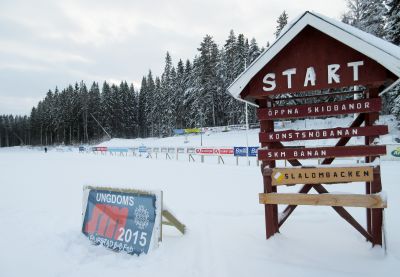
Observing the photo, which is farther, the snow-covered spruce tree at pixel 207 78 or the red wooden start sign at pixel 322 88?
the snow-covered spruce tree at pixel 207 78

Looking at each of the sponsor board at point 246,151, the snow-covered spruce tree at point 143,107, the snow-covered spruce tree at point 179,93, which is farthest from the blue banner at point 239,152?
the snow-covered spruce tree at point 143,107

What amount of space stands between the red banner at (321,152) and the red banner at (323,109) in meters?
0.61

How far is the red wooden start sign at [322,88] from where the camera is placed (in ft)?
16.6

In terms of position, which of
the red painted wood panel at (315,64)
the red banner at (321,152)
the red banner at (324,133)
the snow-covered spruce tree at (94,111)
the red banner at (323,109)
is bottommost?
the red banner at (321,152)

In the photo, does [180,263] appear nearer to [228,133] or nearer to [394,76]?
[394,76]

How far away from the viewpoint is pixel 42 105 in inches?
3959

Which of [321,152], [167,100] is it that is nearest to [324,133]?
[321,152]

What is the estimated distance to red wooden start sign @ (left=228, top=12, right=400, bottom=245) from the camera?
506cm

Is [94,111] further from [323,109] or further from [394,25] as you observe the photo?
[323,109]

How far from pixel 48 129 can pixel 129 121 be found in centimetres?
3062

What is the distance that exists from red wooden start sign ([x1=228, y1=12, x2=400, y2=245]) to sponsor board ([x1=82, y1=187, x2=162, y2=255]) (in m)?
2.09

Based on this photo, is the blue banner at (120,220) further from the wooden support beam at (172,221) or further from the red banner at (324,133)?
the red banner at (324,133)

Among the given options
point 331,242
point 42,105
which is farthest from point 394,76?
point 42,105

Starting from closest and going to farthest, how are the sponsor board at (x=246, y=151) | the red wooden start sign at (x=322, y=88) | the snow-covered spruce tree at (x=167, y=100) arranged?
the red wooden start sign at (x=322, y=88), the sponsor board at (x=246, y=151), the snow-covered spruce tree at (x=167, y=100)
